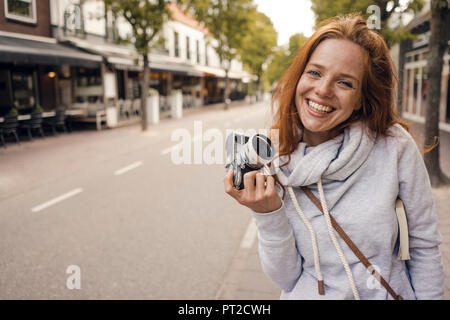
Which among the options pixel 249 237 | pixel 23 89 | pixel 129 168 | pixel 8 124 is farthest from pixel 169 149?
pixel 23 89

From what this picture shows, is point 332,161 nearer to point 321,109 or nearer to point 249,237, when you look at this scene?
point 321,109

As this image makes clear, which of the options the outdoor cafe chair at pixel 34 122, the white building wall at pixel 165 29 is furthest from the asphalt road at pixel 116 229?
the white building wall at pixel 165 29

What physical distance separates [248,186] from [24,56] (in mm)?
12245

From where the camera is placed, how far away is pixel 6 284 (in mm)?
3617

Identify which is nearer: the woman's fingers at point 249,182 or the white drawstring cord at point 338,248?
the woman's fingers at point 249,182

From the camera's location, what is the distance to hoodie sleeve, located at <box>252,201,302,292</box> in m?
1.33

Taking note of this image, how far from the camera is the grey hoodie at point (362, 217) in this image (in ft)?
4.38

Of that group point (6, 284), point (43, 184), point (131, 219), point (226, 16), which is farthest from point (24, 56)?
point (226, 16)

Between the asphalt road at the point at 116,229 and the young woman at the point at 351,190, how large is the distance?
219 centimetres

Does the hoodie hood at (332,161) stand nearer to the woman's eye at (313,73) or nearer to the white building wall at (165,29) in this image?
the woman's eye at (313,73)

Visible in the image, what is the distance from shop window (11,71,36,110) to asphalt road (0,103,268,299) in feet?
22.1

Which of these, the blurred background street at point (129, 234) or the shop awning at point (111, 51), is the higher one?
the shop awning at point (111, 51)

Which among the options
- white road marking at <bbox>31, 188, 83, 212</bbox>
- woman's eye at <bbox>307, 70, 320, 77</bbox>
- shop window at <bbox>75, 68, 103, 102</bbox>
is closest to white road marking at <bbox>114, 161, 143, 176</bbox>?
white road marking at <bbox>31, 188, 83, 212</bbox>

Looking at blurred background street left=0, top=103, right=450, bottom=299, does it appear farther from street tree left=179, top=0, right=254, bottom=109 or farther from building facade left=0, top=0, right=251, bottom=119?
street tree left=179, top=0, right=254, bottom=109
